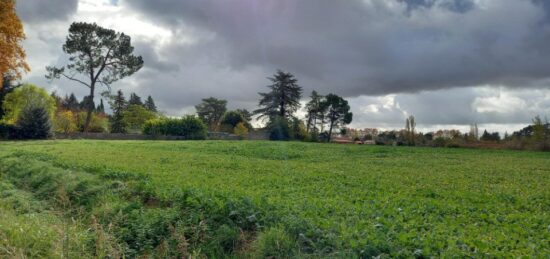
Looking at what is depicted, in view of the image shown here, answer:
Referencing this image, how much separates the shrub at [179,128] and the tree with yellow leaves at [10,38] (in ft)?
49.4

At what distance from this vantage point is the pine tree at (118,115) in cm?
5588

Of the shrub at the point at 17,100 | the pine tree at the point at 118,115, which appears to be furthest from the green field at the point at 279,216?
the pine tree at the point at 118,115

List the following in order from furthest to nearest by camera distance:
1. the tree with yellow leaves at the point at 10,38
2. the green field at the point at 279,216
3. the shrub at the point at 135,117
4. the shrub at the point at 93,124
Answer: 1. the shrub at the point at 135,117
2. the shrub at the point at 93,124
3. the tree with yellow leaves at the point at 10,38
4. the green field at the point at 279,216

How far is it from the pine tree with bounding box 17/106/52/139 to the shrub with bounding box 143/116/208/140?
31.6 feet

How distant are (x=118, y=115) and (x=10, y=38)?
1436 inches

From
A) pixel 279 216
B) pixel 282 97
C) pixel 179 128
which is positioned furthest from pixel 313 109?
pixel 279 216

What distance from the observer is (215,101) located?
7169 centimetres

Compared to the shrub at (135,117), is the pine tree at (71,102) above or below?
above

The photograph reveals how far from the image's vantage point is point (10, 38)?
2377cm

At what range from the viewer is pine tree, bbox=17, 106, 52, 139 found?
31.0 m

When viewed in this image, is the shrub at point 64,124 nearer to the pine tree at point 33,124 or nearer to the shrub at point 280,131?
the pine tree at point 33,124

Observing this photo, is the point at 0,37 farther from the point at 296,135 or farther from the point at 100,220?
the point at 296,135

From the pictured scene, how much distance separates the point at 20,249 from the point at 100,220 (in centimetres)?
185

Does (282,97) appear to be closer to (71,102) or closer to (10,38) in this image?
(10,38)
